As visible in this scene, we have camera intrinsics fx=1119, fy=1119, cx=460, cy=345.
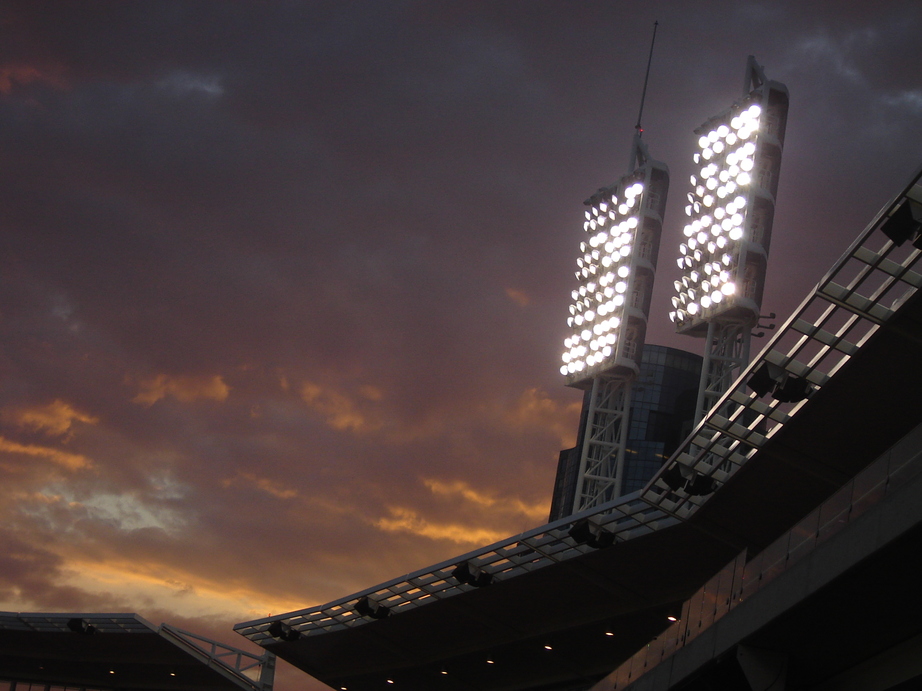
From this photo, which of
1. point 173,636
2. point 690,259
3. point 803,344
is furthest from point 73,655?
point 803,344

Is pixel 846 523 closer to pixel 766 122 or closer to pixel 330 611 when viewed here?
pixel 766 122

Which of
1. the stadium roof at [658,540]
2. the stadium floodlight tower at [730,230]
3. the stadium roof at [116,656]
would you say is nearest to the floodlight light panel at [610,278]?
the stadium floodlight tower at [730,230]

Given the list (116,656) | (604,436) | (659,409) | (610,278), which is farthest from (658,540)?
(659,409)

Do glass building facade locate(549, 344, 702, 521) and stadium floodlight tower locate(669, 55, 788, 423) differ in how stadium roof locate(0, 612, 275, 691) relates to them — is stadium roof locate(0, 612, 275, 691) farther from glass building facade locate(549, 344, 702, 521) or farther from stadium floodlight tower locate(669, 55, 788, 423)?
glass building facade locate(549, 344, 702, 521)

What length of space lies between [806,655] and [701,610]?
141 inches

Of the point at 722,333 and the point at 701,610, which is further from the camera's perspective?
Answer: the point at 722,333

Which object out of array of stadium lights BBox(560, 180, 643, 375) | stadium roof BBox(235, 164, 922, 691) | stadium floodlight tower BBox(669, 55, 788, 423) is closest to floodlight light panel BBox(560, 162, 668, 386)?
array of stadium lights BBox(560, 180, 643, 375)

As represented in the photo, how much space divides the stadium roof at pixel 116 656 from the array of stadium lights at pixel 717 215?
29.5m

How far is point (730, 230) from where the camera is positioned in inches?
1532

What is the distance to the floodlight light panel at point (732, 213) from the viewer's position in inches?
1503

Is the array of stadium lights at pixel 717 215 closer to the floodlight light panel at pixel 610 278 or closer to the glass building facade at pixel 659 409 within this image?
the floodlight light panel at pixel 610 278

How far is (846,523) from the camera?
694 inches

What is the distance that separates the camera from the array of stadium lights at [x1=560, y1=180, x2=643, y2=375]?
44.8 metres

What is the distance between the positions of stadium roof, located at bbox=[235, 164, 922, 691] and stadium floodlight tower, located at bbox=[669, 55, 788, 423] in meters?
2.87
